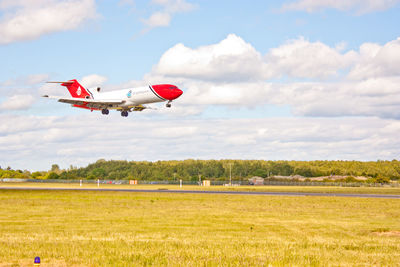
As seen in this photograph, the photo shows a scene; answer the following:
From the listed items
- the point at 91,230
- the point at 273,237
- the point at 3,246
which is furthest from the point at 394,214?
the point at 3,246

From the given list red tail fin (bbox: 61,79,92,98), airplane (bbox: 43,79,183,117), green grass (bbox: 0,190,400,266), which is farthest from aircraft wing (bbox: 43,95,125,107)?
green grass (bbox: 0,190,400,266)

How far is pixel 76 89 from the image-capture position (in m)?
72.9

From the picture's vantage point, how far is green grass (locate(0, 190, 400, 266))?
21.1 m

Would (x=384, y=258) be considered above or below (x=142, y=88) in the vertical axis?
below

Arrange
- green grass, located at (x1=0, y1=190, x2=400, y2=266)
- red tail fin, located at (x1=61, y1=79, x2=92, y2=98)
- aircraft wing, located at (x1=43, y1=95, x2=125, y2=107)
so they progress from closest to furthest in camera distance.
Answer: green grass, located at (x1=0, y1=190, x2=400, y2=266) → aircraft wing, located at (x1=43, y1=95, x2=125, y2=107) → red tail fin, located at (x1=61, y1=79, x2=92, y2=98)

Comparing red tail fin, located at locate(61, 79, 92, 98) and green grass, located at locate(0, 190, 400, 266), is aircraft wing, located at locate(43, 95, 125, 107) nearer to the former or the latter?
red tail fin, located at locate(61, 79, 92, 98)

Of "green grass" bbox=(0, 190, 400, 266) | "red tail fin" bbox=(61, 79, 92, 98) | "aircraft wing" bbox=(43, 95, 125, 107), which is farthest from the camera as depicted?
"red tail fin" bbox=(61, 79, 92, 98)

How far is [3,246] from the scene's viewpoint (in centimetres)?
2425

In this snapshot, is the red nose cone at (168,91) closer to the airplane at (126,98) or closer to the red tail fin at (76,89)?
the airplane at (126,98)

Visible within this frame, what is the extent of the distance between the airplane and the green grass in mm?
12407

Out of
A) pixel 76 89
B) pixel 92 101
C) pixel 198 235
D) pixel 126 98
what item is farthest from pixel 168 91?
pixel 198 235

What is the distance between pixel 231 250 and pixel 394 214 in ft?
90.7

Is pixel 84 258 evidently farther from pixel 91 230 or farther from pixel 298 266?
pixel 91 230

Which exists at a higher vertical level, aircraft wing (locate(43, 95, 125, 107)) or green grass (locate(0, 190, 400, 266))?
aircraft wing (locate(43, 95, 125, 107))
